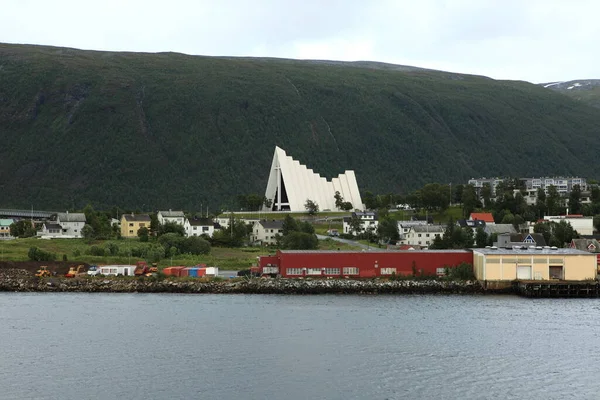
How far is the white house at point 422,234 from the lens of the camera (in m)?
56.3

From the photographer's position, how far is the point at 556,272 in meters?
41.0

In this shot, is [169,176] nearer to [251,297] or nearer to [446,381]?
[251,297]

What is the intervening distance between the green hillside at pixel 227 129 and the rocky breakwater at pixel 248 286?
60388 millimetres

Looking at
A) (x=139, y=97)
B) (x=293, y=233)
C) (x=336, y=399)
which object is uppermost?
(x=139, y=97)

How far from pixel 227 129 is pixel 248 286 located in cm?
9123

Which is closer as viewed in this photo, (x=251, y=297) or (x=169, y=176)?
Result: (x=251, y=297)

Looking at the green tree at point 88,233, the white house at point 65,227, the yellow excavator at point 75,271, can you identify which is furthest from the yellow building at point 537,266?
the white house at point 65,227

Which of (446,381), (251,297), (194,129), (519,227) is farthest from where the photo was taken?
(194,129)

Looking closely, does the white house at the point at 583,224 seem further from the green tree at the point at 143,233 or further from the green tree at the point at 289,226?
the green tree at the point at 143,233

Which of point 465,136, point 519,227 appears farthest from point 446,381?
point 465,136

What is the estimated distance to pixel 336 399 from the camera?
843 inches

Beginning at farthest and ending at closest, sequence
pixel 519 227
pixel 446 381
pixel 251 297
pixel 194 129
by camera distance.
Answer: pixel 194 129, pixel 519 227, pixel 251 297, pixel 446 381

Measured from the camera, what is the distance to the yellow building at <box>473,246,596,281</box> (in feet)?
132

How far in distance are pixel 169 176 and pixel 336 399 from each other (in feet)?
318
